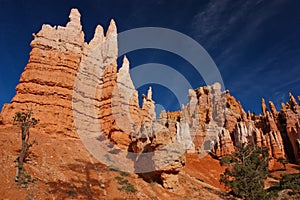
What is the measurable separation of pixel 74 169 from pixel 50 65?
20559 millimetres

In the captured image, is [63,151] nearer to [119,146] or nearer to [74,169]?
[74,169]

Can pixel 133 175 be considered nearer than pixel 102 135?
Yes

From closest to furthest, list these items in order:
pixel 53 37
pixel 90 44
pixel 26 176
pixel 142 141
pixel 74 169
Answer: pixel 26 176 → pixel 74 169 → pixel 142 141 → pixel 53 37 → pixel 90 44

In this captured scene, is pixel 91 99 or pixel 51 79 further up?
pixel 51 79

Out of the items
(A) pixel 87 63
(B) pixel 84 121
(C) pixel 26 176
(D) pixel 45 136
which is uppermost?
(A) pixel 87 63

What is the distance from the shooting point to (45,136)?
99.8ft

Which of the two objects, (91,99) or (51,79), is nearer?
(51,79)

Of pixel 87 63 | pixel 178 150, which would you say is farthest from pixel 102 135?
pixel 178 150

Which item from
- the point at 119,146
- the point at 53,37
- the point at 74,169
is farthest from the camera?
the point at 53,37

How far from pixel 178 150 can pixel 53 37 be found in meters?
28.6

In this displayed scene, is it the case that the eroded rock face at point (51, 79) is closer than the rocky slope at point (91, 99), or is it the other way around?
the rocky slope at point (91, 99)

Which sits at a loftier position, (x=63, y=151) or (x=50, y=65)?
(x=50, y=65)

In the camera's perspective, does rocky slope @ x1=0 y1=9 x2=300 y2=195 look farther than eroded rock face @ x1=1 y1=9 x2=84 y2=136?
No

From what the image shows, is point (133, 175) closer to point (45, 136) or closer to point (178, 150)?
point (178, 150)
